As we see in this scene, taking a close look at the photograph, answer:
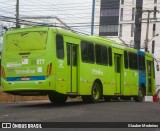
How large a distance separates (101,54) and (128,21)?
2805 inches

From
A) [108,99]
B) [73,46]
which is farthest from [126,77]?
[73,46]

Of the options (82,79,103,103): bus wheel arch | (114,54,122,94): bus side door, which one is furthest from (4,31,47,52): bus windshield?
→ (114,54,122,94): bus side door

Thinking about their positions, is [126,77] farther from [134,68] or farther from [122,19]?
[122,19]

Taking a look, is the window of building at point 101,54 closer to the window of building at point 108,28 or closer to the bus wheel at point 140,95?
the bus wheel at point 140,95

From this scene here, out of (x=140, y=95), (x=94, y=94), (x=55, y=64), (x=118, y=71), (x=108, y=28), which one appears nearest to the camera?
(x=55, y=64)

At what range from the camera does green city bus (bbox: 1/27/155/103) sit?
17.7m

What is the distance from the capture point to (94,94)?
21.3m

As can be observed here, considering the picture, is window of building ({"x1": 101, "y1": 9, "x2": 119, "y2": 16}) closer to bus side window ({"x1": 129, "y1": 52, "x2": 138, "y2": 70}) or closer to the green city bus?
bus side window ({"x1": 129, "y1": 52, "x2": 138, "y2": 70})

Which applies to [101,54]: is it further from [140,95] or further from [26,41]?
[140,95]

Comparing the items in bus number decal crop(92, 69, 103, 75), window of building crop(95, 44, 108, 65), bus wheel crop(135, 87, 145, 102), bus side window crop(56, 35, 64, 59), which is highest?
bus side window crop(56, 35, 64, 59)

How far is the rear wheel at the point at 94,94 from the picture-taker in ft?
68.7

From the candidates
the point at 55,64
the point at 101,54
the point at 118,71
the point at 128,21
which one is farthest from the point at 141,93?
the point at 128,21

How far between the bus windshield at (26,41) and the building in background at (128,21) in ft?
223

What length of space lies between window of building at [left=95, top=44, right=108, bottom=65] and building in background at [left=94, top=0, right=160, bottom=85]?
208 ft
